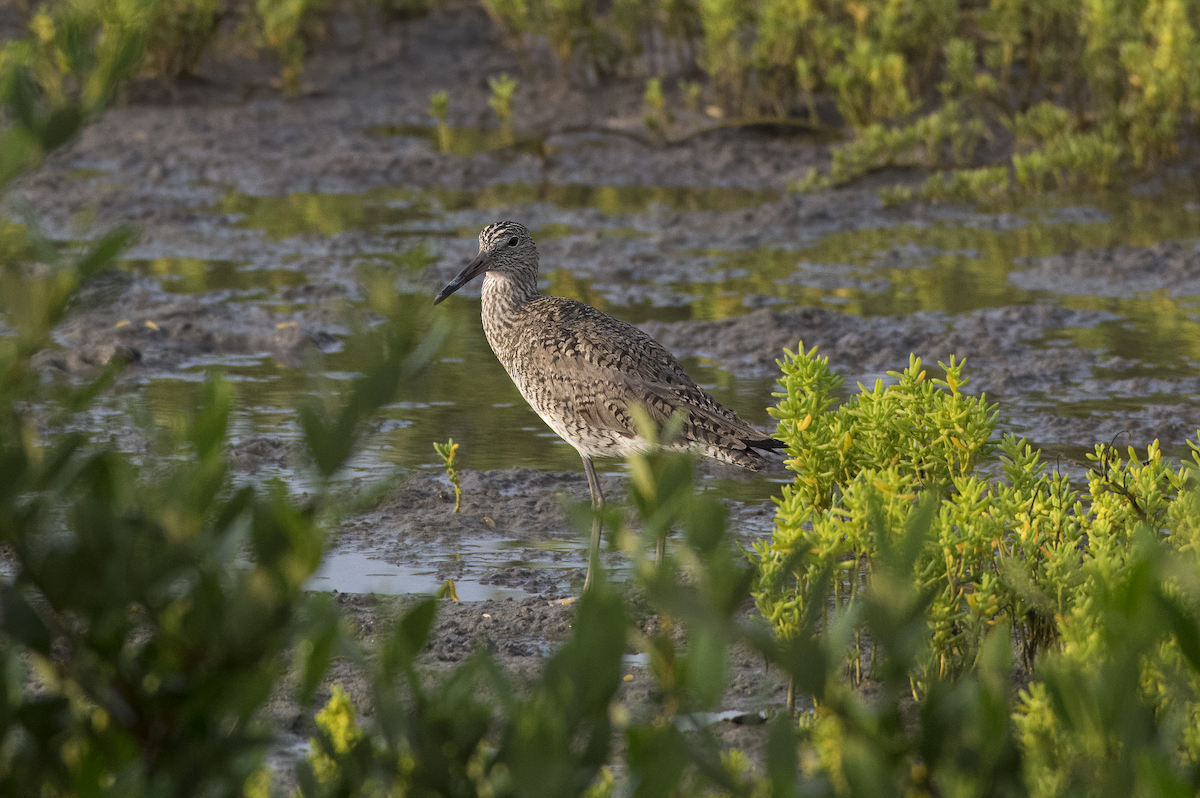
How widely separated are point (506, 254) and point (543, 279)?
3082mm

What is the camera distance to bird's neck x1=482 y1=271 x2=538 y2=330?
5.71 meters

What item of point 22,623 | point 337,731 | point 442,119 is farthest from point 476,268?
point 442,119

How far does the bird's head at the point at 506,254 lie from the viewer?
19.3 ft

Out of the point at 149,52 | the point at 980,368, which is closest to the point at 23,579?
the point at 980,368

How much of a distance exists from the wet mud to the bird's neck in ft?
1.99

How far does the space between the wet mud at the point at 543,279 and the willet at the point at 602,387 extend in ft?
1.38

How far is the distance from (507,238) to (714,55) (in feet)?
22.0

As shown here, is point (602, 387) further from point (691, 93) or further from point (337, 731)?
point (691, 93)

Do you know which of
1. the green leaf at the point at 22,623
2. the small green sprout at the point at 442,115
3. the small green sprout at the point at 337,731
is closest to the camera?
the green leaf at the point at 22,623

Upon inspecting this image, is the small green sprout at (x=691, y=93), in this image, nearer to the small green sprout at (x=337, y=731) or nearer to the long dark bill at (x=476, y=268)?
the long dark bill at (x=476, y=268)

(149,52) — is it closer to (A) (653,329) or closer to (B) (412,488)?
(A) (653,329)

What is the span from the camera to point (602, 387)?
5031 millimetres

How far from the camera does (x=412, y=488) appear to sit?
5656 mm

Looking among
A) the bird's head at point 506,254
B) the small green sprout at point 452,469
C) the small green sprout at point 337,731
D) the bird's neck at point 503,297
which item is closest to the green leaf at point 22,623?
the small green sprout at point 337,731
